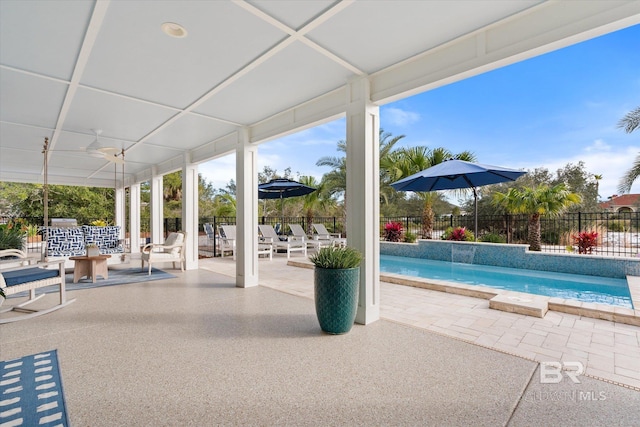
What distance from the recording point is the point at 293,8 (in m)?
2.39

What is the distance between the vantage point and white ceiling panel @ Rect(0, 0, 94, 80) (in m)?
2.33

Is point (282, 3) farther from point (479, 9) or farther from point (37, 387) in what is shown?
point (37, 387)

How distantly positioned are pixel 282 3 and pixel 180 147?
18.8 feet

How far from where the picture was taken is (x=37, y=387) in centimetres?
232

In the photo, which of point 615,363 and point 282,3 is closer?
point 282,3

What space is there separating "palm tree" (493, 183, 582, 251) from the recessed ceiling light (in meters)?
10.4

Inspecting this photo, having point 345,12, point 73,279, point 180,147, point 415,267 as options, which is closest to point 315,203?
point 415,267

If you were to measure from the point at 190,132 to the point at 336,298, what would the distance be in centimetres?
446

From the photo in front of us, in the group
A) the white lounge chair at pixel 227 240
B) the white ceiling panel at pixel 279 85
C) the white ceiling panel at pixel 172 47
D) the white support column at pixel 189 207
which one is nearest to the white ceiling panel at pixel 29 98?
the white ceiling panel at pixel 172 47

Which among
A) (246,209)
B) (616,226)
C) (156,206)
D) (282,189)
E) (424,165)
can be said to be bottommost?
(616,226)

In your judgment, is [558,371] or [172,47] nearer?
[558,371]

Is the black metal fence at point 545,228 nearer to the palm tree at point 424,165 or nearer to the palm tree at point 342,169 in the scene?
the palm tree at point 424,165

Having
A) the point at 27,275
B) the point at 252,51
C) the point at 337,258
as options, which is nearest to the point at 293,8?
the point at 252,51

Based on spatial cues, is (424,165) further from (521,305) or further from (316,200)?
(521,305)
